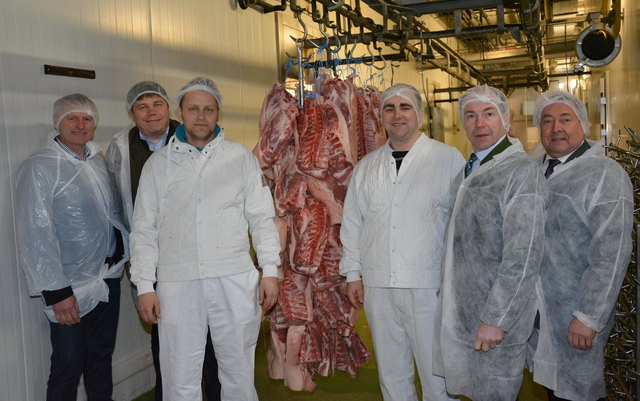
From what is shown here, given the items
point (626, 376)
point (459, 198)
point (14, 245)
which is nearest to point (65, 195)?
point (14, 245)

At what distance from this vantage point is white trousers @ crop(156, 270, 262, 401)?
2.18 meters

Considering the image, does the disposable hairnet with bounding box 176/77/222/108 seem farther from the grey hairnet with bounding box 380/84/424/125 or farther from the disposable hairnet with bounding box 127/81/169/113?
the grey hairnet with bounding box 380/84/424/125

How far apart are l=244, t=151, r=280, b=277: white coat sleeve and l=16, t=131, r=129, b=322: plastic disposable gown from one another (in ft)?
2.30

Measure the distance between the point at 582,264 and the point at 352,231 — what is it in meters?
0.91

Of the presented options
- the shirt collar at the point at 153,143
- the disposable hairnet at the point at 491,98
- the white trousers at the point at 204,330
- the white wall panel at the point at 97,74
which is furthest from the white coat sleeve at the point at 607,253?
the white wall panel at the point at 97,74

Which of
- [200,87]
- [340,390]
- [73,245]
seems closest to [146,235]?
[73,245]

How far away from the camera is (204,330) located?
87.7 inches

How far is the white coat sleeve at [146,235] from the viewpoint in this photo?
2160 mm

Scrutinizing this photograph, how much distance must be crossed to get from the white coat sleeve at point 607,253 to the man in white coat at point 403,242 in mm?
525

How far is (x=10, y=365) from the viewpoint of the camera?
7.75ft

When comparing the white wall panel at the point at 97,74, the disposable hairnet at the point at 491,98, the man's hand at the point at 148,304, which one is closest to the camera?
the disposable hairnet at the point at 491,98

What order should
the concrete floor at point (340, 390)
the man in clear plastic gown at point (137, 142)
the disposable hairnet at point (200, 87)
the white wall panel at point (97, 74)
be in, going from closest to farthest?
the disposable hairnet at point (200, 87), the white wall panel at point (97, 74), the man in clear plastic gown at point (137, 142), the concrete floor at point (340, 390)

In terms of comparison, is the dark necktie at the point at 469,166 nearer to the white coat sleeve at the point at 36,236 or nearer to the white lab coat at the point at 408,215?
the white lab coat at the point at 408,215

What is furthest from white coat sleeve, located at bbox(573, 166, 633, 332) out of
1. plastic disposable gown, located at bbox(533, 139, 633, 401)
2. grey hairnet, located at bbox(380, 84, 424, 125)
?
grey hairnet, located at bbox(380, 84, 424, 125)
